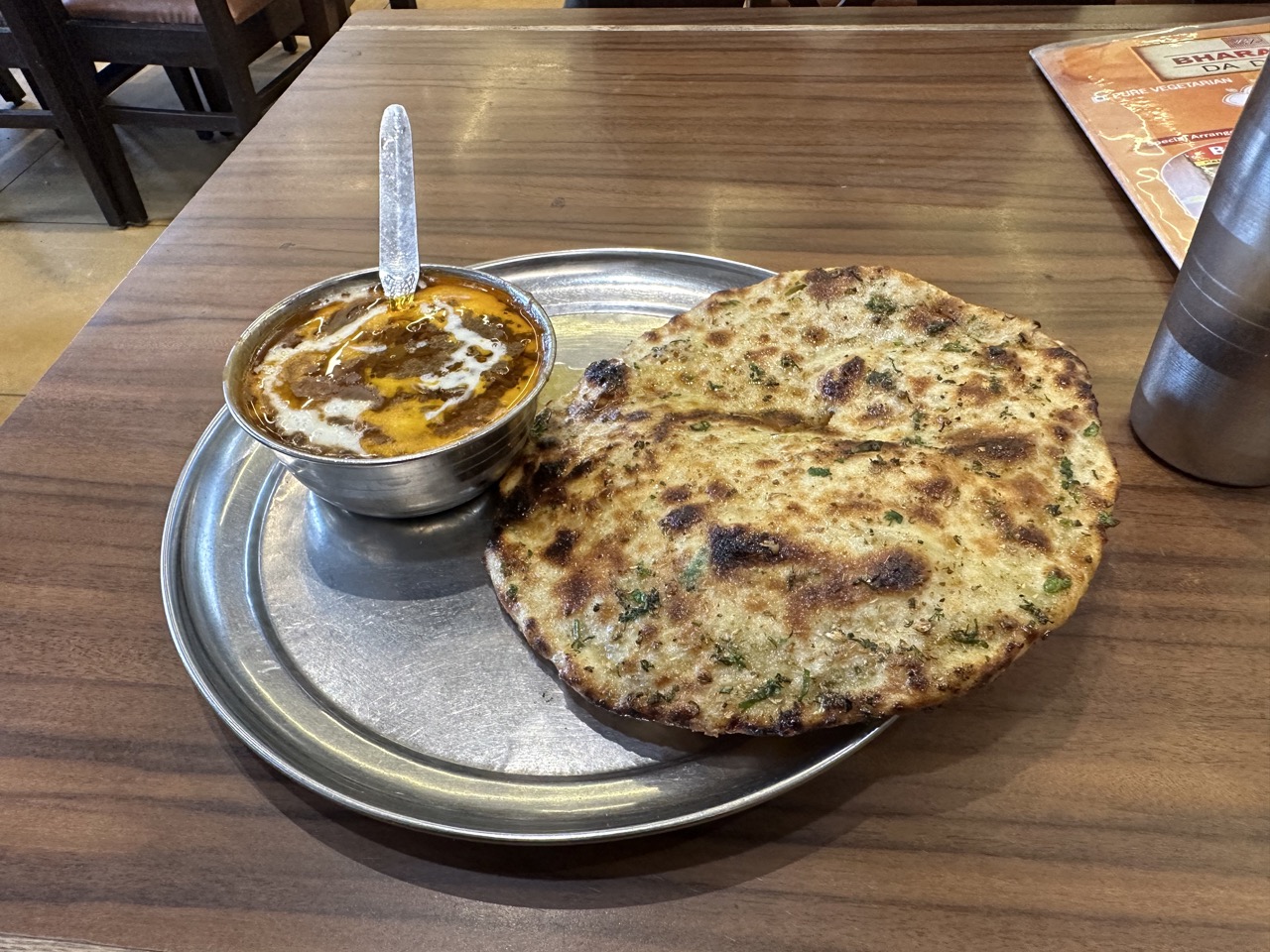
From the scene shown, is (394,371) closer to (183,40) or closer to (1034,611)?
(1034,611)

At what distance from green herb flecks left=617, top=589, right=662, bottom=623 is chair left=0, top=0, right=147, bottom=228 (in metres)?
4.07

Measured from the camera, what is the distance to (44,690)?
1107 millimetres

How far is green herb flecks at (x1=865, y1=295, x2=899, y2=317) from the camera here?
1327mm

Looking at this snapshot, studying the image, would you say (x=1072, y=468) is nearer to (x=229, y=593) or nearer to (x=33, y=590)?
(x=229, y=593)

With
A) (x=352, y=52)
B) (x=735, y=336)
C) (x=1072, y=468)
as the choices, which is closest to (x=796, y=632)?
(x=1072, y=468)

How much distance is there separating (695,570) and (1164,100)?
1.86 m

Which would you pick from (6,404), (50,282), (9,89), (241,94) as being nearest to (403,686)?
(6,404)

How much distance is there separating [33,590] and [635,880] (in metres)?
0.93

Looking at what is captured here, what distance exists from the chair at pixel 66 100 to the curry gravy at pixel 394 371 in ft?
11.2

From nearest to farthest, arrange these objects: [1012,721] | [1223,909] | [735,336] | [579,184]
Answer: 1. [1223,909]
2. [1012,721]
3. [735,336]
4. [579,184]

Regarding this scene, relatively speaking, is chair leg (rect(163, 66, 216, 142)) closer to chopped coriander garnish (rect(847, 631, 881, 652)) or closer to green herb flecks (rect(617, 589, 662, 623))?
green herb flecks (rect(617, 589, 662, 623))

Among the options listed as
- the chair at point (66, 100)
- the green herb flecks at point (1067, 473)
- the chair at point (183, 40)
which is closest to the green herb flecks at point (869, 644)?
the green herb flecks at point (1067, 473)

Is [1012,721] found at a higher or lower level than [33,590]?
lower

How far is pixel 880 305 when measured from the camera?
1.33 meters
